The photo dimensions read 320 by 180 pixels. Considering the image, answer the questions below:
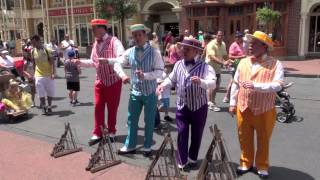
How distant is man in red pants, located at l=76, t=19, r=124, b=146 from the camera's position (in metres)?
5.71

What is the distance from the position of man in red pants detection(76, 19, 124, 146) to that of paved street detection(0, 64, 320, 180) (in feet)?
2.01

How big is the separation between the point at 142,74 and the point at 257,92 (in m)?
1.55

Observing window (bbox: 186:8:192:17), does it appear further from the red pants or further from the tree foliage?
the red pants

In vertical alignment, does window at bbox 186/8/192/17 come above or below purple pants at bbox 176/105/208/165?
above

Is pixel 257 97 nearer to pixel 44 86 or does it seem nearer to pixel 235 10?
pixel 44 86

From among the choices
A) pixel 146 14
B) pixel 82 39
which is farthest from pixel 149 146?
pixel 82 39

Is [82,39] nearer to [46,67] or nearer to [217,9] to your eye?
[217,9]

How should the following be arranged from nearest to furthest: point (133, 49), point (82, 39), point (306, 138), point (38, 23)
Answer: point (133, 49) → point (306, 138) → point (82, 39) → point (38, 23)

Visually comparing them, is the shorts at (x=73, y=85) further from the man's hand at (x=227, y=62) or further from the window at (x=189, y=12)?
the window at (x=189, y=12)

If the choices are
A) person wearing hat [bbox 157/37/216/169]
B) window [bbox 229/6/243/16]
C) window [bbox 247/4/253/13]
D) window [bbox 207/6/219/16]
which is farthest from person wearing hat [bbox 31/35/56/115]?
window [bbox 229/6/243/16]

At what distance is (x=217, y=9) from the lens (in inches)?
920

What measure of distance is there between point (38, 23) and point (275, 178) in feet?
116

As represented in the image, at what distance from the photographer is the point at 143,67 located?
201 inches

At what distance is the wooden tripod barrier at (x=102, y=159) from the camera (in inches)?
194
